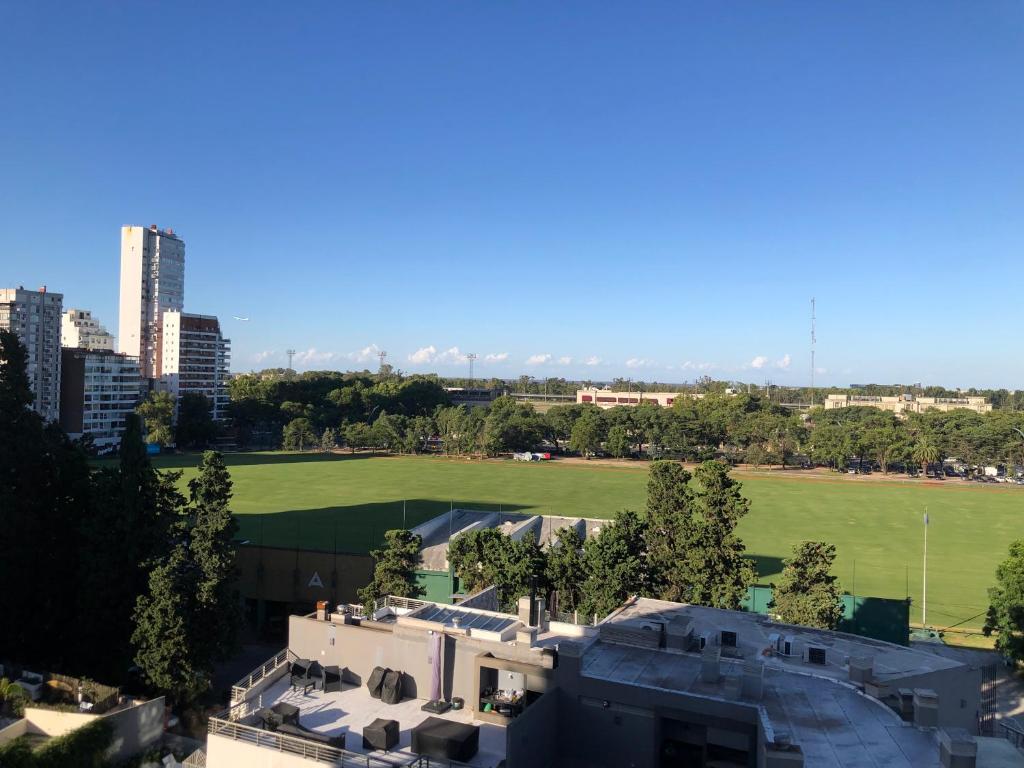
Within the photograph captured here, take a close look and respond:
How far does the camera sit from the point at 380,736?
31.1ft

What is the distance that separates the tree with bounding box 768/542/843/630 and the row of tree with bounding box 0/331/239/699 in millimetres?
13195

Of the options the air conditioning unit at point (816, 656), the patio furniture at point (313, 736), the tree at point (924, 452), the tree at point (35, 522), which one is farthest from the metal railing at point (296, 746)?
the tree at point (924, 452)

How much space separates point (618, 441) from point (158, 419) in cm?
4538

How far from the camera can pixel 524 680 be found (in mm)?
10469

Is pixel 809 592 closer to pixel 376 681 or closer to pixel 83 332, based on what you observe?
pixel 376 681

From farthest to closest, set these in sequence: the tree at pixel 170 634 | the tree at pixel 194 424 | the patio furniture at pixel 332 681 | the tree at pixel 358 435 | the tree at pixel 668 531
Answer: the tree at pixel 358 435, the tree at pixel 194 424, the tree at pixel 668 531, the tree at pixel 170 634, the patio furniture at pixel 332 681

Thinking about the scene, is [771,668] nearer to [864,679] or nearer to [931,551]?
[864,679]

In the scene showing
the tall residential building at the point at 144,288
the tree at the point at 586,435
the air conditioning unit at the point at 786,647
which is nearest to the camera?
the air conditioning unit at the point at 786,647

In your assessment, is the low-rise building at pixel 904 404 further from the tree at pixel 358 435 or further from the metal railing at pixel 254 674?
the metal railing at pixel 254 674

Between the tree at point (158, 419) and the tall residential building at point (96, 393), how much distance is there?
1.98 meters

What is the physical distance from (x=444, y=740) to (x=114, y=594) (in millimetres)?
10303

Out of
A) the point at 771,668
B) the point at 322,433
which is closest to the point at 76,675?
the point at 771,668

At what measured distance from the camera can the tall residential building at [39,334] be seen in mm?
67250

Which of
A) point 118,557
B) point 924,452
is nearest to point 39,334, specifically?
point 118,557
